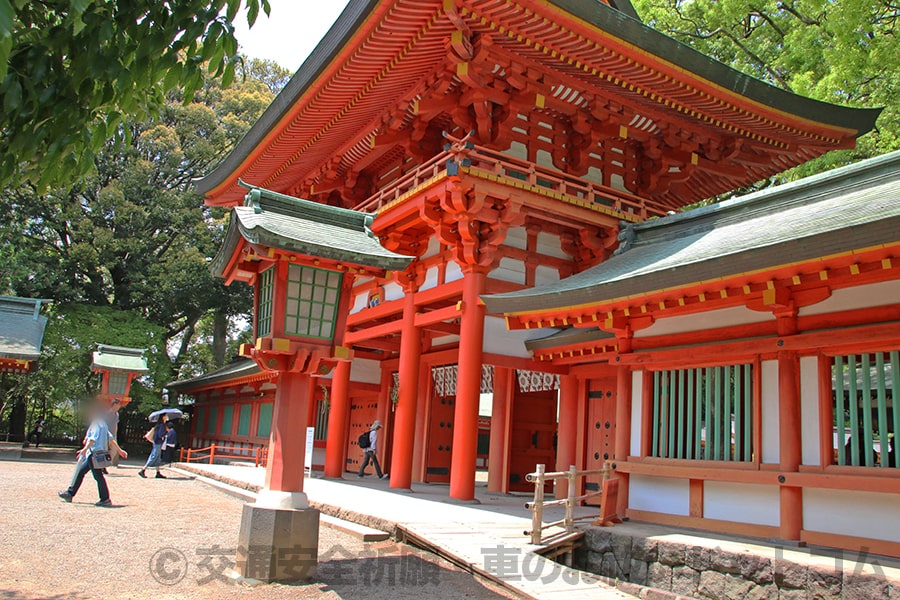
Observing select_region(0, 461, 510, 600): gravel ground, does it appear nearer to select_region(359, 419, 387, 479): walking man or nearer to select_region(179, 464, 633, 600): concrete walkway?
select_region(179, 464, 633, 600): concrete walkway

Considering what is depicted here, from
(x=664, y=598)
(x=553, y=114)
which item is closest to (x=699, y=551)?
(x=664, y=598)

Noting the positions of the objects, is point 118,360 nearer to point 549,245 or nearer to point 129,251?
point 129,251

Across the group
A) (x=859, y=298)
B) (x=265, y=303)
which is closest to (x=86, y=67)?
(x=265, y=303)

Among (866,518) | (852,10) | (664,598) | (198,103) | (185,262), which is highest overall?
(198,103)

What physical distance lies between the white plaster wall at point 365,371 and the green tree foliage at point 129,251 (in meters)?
11.8

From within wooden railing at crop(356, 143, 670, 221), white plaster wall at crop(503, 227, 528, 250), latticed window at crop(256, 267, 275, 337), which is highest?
wooden railing at crop(356, 143, 670, 221)

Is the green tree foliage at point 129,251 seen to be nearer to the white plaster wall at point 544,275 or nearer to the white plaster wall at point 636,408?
the white plaster wall at point 544,275

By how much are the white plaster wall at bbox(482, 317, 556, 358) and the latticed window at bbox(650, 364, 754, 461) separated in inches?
151

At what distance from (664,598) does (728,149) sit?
411 inches

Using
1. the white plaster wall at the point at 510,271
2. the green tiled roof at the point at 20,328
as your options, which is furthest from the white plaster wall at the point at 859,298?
the green tiled roof at the point at 20,328

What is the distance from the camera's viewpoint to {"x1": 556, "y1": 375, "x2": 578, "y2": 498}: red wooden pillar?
12734 mm

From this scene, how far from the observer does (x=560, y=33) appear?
11.2 metres

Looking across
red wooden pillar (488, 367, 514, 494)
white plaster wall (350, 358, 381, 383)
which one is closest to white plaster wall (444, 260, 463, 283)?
red wooden pillar (488, 367, 514, 494)

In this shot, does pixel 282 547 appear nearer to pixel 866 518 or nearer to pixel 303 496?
pixel 303 496
